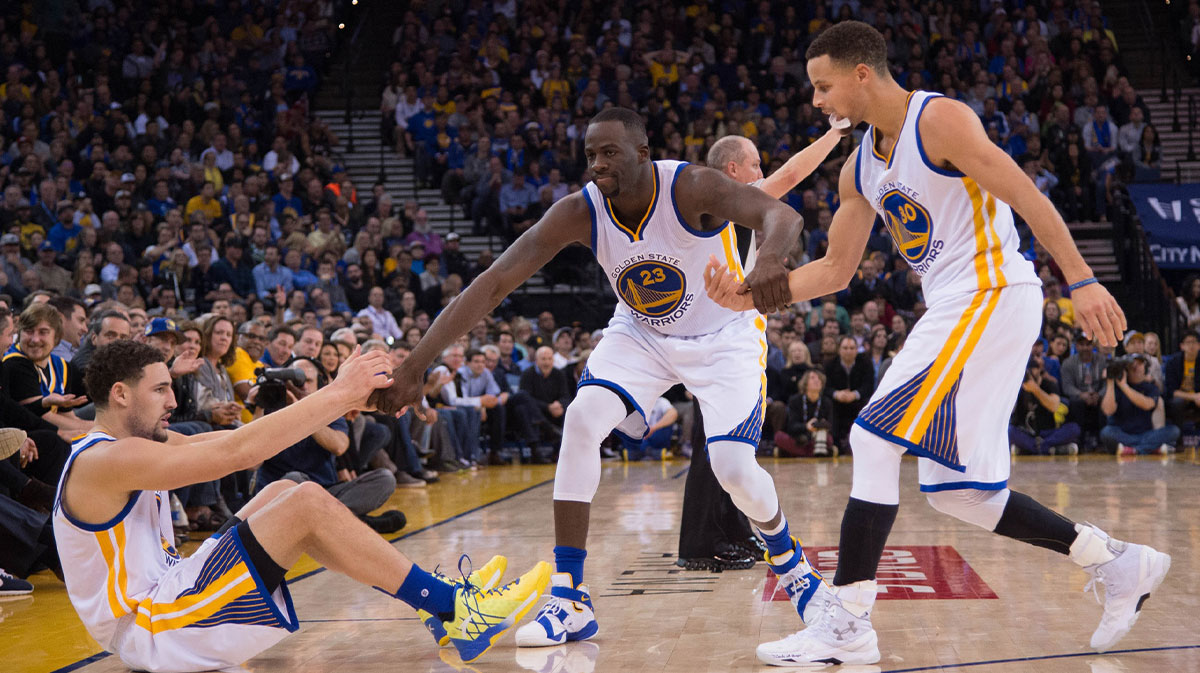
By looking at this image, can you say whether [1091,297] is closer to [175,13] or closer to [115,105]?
[115,105]

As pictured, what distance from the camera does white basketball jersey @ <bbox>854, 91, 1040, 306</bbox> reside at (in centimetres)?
339

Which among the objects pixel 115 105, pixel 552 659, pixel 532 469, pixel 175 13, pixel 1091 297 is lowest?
pixel 532 469

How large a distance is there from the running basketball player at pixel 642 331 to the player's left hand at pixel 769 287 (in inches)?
15.7

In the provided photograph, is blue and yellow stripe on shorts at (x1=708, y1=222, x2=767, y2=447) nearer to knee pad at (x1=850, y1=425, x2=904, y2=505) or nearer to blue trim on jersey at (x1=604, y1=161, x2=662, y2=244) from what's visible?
blue trim on jersey at (x1=604, y1=161, x2=662, y2=244)

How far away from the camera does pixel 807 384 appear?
12.0m

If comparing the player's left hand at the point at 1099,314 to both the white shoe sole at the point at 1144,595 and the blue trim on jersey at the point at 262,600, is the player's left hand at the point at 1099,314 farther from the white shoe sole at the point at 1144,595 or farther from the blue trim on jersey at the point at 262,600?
the blue trim on jersey at the point at 262,600

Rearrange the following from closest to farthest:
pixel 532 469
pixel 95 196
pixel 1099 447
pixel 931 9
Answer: pixel 532 469 → pixel 1099 447 → pixel 95 196 → pixel 931 9

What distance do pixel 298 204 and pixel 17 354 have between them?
8.82m

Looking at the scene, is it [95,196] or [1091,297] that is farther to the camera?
[95,196]

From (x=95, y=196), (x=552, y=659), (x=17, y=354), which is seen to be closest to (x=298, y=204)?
(x=95, y=196)

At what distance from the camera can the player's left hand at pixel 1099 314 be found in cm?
315

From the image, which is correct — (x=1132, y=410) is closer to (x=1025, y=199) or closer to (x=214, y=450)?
(x=1025, y=199)

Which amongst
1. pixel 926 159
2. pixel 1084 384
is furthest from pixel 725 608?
pixel 1084 384

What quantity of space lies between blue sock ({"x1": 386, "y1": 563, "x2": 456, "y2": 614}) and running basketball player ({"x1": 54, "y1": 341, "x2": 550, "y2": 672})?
3.4 inches
